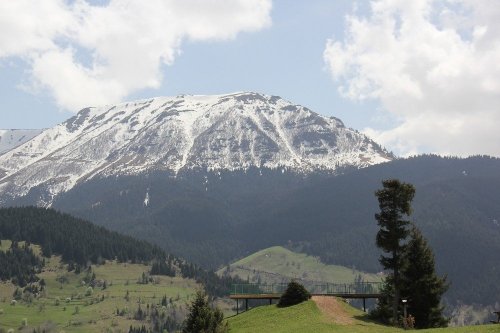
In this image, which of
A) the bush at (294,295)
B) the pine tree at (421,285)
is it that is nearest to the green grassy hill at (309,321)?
the bush at (294,295)

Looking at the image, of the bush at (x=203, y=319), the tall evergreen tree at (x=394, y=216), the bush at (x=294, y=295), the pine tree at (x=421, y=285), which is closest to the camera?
the bush at (x=203, y=319)

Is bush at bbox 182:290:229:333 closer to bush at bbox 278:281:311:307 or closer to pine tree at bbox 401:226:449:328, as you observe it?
bush at bbox 278:281:311:307

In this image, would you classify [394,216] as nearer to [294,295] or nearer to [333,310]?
[333,310]

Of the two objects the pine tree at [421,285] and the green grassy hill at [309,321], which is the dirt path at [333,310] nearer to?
the green grassy hill at [309,321]

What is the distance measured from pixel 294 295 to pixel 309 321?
11389 millimetres

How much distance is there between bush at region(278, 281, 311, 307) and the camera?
8744cm

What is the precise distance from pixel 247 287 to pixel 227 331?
33.0 meters

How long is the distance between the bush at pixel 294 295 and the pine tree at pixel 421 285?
45.7ft

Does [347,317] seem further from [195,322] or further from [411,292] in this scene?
[195,322]

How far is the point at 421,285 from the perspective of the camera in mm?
88000

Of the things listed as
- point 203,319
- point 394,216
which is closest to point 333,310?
point 394,216

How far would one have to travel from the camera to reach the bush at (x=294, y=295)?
87438mm

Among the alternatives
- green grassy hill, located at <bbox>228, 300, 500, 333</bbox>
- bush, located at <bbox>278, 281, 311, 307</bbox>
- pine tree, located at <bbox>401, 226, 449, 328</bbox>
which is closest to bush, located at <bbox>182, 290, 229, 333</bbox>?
green grassy hill, located at <bbox>228, 300, 500, 333</bbox>

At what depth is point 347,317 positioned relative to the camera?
8081cm
